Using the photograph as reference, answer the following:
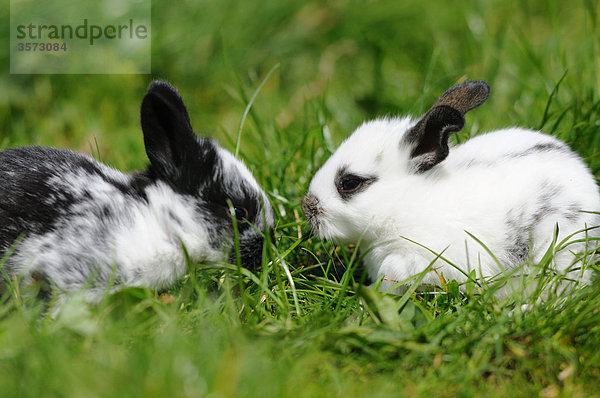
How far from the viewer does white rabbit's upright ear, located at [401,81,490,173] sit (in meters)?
4.01

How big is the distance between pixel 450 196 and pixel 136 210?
6.62 ft

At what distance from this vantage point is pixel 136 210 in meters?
3.84

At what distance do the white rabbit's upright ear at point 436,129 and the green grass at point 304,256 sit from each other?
89 cm

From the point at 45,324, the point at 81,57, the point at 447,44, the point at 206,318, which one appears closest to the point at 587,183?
the point at 206,318

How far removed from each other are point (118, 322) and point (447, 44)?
5.74 metres

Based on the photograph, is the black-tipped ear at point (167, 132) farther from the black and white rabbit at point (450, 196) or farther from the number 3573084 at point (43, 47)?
the number 3573084 at point (43, 47)

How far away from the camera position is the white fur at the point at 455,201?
391cm

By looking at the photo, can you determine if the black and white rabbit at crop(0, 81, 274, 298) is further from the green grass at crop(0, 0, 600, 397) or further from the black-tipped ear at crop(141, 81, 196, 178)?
the green grass at crop(0, 0, 600, 397)

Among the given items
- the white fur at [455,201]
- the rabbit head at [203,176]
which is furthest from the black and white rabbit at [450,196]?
the rabbit head at [203,176]

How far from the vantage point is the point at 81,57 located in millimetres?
6922

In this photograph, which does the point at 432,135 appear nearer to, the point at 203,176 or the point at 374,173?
the point at 374,173

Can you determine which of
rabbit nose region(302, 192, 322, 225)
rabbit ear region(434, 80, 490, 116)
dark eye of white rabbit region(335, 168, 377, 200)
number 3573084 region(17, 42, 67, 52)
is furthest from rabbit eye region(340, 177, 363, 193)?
number 3573084 region(17, 42, 67, 52)

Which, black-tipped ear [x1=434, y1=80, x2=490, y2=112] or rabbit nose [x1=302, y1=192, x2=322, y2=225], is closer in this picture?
black-tipped ear [x1=434, y1=80, x2=490, y2=112]

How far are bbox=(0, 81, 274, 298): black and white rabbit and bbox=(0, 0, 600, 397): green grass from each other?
0.21 meters
